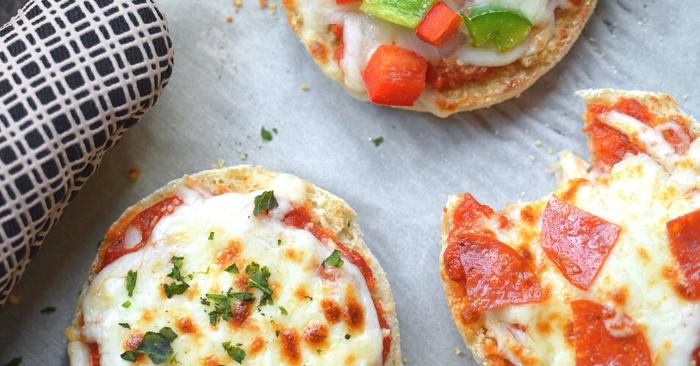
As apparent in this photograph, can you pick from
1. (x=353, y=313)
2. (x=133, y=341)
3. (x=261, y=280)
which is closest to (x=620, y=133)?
(x=353, y=313)

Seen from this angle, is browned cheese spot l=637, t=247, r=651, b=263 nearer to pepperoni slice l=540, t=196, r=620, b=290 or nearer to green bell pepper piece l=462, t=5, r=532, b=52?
pepperoni slice l=540, t=196, r=620, b=290

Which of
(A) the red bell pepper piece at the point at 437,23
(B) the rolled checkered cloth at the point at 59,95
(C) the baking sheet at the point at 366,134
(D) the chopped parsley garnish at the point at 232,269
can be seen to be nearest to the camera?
(B) the rolled checkered cloth at the point at 59,95

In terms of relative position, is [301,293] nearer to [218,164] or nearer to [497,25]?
[218,164]

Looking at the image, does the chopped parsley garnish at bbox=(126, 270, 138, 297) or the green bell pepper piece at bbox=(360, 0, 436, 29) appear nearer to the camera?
the chopped parsley garnish at bbox=(126, 270, 138, 297)

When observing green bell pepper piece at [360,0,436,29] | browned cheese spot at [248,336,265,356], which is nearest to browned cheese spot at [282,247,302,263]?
browned cheese spot at [248,336,265,356]

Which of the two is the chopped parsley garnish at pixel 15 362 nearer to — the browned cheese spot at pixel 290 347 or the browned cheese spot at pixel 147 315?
the browned cheese spot at pixel 147 315

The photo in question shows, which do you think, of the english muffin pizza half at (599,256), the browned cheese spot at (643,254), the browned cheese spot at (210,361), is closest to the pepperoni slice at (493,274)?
the english muffin pizza half at (599,256)

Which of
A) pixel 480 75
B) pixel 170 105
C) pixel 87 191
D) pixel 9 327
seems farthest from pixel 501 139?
pixel 9 327
